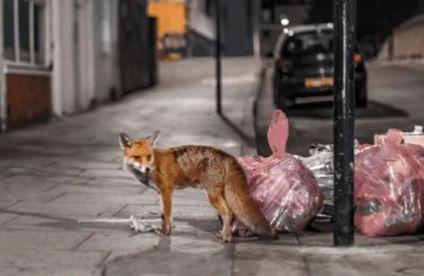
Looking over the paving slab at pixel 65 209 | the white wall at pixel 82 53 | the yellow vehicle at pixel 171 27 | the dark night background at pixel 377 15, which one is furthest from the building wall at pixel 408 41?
the paving slab at pixel 65 209

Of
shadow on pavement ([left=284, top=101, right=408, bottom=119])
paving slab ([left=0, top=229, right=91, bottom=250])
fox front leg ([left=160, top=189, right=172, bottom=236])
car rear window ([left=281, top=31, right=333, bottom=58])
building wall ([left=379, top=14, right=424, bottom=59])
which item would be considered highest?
building wall ([left=379, top=14, right=424, bottom=59])

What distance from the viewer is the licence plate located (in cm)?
1677

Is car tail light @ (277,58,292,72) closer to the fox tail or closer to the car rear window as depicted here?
the car rear window

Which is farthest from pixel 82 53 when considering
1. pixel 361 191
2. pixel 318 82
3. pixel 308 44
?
pixel 361 191

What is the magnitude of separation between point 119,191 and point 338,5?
3.68 m

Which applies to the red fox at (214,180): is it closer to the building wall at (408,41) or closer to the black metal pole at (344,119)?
the black metal pole at (344,119)

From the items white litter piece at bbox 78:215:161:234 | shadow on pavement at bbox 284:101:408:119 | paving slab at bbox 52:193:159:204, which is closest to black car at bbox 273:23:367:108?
shadow on pavement at bbox 284:101:408:119

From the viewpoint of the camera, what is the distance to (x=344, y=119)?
6.10 meters

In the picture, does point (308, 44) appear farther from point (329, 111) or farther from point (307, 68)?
point (329, 111)

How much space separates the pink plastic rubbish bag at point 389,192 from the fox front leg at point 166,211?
5.06ft

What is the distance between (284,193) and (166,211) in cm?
97

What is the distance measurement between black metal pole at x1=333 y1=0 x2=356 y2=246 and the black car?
10.7 metres

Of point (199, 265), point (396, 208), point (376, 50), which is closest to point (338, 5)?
point (396, 208)

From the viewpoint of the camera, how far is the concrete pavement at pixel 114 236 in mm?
5645
